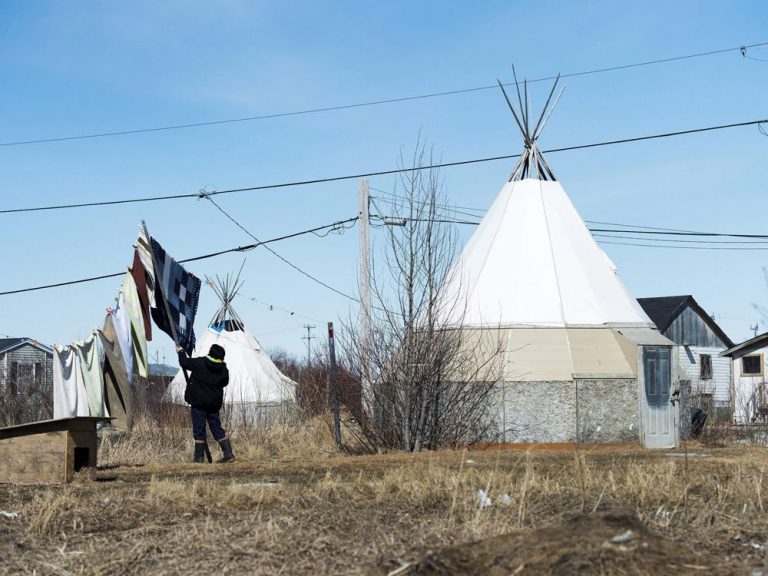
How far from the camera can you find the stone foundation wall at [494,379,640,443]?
18.2 metres

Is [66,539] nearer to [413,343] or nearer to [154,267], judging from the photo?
[154,267]

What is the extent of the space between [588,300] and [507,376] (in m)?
2.64

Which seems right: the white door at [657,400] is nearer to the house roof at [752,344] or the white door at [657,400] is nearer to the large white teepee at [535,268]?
the large white teepee at [535,268]

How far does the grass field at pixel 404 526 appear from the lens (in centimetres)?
520

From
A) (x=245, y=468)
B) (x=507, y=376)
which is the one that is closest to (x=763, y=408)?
(x=507, y=376)

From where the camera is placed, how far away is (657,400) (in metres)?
18.9

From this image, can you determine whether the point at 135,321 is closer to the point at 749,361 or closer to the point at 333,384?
the point at 333,384

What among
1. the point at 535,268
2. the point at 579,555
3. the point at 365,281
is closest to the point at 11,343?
the point at 365,281

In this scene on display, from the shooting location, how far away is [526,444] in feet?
59.3

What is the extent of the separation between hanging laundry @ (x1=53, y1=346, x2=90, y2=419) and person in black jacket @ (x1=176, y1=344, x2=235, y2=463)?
176 centimetres

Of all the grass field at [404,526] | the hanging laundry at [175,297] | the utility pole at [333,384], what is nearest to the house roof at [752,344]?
the utility pole at [333,384]

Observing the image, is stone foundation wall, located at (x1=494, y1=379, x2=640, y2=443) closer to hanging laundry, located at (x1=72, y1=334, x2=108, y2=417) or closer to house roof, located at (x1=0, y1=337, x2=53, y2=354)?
hanging laundry, located at (x1=72, y1=334, x2=108, y2=417)

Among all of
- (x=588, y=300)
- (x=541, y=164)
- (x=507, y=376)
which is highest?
(x=541, y=164)

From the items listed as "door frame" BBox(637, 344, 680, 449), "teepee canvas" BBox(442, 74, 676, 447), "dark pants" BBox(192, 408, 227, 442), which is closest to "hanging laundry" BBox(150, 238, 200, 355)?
"dark pants" BBox(192, 408, 227, 442)
